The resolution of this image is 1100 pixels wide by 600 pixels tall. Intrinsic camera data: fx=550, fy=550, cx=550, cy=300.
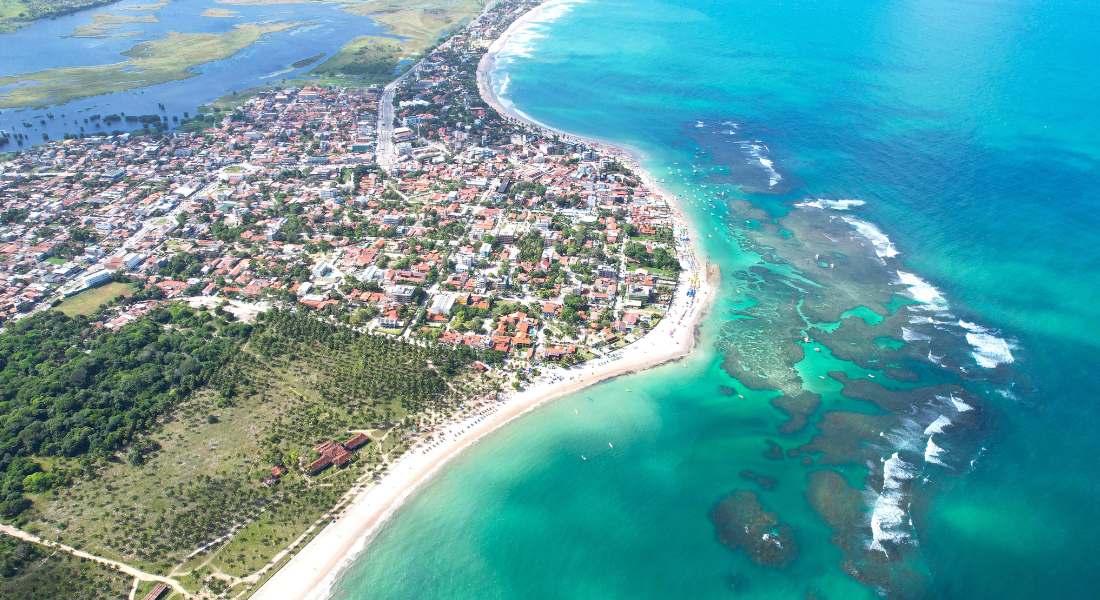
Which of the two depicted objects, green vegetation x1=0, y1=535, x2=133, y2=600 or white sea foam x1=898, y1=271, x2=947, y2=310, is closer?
green vegetation x1=0, y1=535, x2=133, y2=600

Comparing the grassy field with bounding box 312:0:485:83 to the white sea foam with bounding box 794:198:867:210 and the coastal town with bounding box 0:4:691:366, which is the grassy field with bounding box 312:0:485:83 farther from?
the white sea foam with bounding box 794:198:867:210

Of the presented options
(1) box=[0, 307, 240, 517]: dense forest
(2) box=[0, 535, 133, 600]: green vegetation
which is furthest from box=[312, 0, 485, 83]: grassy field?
(2) box=[0, 535, 133, 600]: green vegetation

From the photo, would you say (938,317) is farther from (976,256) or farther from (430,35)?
(430,35)

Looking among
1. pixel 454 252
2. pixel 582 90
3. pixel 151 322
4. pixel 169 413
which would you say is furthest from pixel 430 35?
pixel 169 413

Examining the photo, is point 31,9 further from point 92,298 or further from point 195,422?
point 195,422

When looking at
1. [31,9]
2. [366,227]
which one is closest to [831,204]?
[366,227]

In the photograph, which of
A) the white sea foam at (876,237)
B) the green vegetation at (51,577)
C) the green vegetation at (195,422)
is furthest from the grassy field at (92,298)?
the white sea foam at (876,237)

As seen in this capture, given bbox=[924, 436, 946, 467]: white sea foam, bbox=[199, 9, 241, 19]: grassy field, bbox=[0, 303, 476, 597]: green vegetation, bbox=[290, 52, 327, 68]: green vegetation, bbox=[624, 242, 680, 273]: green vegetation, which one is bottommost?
bbox=[0, 303, 476, 597]: green vegetation
